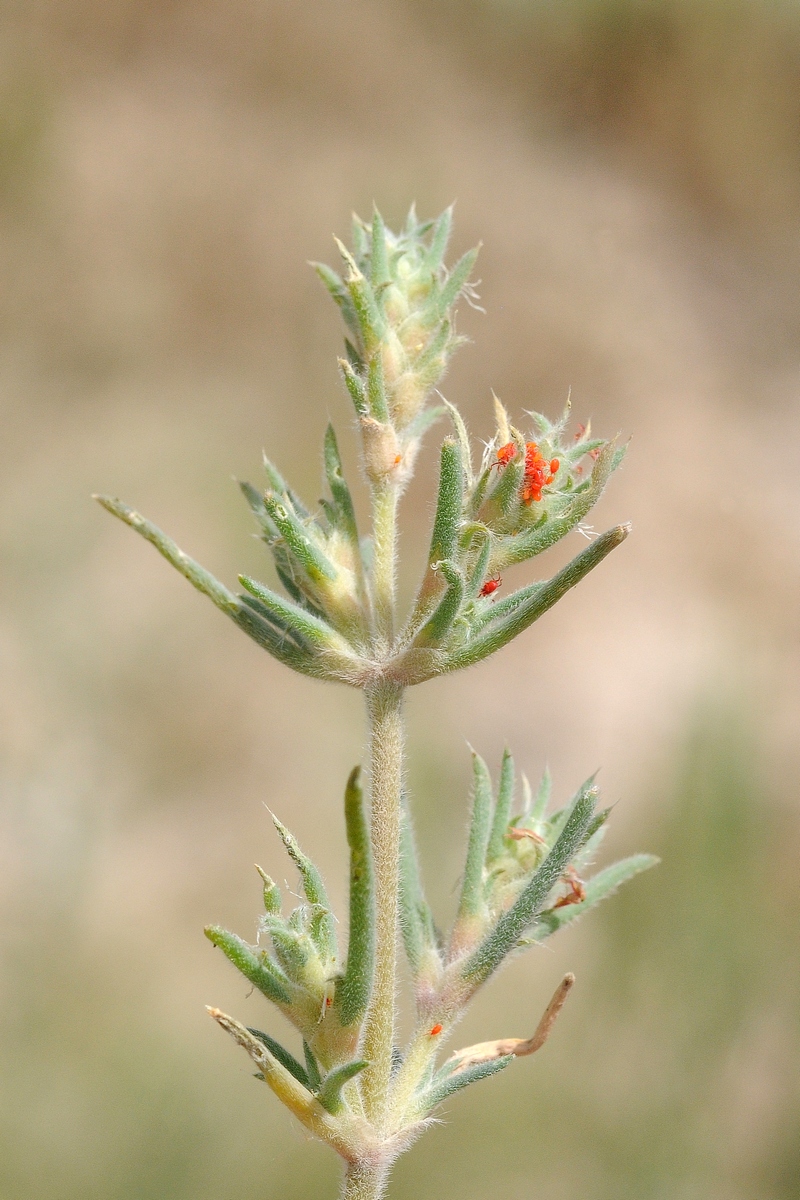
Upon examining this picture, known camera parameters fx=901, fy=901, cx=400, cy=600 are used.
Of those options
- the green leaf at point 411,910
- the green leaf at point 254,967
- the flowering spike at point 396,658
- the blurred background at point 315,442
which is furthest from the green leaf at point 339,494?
the blurred background at point 315,442

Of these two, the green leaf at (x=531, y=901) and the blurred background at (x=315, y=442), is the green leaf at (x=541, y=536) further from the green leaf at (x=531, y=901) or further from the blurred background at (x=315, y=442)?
the blurred background at (x=315, y=442)

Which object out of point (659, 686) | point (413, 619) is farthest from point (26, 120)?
point (413, 619)

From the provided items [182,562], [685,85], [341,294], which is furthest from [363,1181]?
[685,85]

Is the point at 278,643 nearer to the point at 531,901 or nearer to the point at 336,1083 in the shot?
the point at 531,901

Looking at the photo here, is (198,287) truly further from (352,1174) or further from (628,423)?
(352,1174)

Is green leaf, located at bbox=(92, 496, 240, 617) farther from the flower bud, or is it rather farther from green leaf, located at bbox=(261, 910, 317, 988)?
green leaf, located at bbox=(261, 910, 317, 988)
